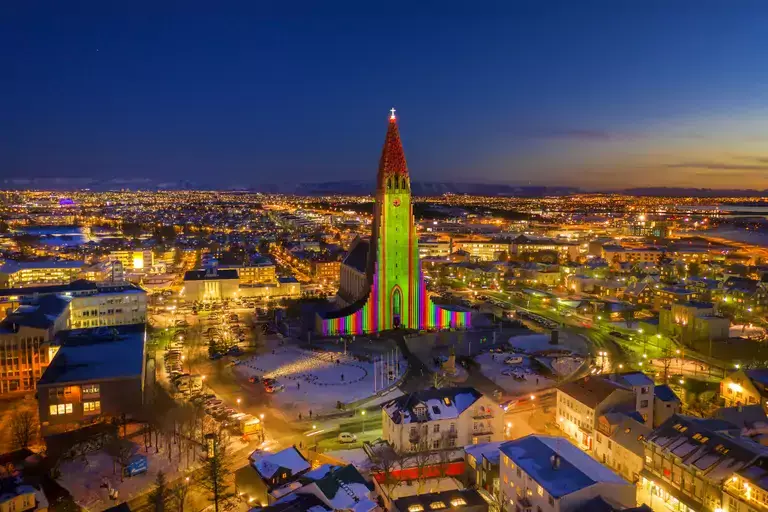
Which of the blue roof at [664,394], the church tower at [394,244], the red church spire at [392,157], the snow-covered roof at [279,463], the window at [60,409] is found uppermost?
the red church spire at [392,157]

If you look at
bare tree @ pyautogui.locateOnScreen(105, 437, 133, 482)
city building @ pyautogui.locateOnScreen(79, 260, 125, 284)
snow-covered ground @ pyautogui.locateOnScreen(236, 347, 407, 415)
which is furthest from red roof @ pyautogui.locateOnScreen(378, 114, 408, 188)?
city building @ pyautogui.locateOnScreen(79, 260, 125, 284)

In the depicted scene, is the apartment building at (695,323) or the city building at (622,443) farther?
the apartment building at (695,323)

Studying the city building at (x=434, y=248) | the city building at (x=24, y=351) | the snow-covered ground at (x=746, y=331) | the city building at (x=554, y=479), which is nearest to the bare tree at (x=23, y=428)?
the city building at (x=24, y=351)

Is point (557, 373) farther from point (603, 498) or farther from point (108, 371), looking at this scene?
point (108, 371)

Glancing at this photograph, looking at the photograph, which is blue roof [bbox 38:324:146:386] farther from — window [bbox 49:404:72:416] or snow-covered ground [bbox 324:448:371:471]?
snow-covered ground [bbox 324:448:371:471]

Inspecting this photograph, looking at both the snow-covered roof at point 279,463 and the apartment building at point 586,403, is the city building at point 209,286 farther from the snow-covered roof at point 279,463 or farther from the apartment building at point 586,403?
the apartment building at point 586,403

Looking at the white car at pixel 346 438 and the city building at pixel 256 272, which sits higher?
the city building at pixel 256 272

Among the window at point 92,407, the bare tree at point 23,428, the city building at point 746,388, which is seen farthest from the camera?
the city building at point 746,388
